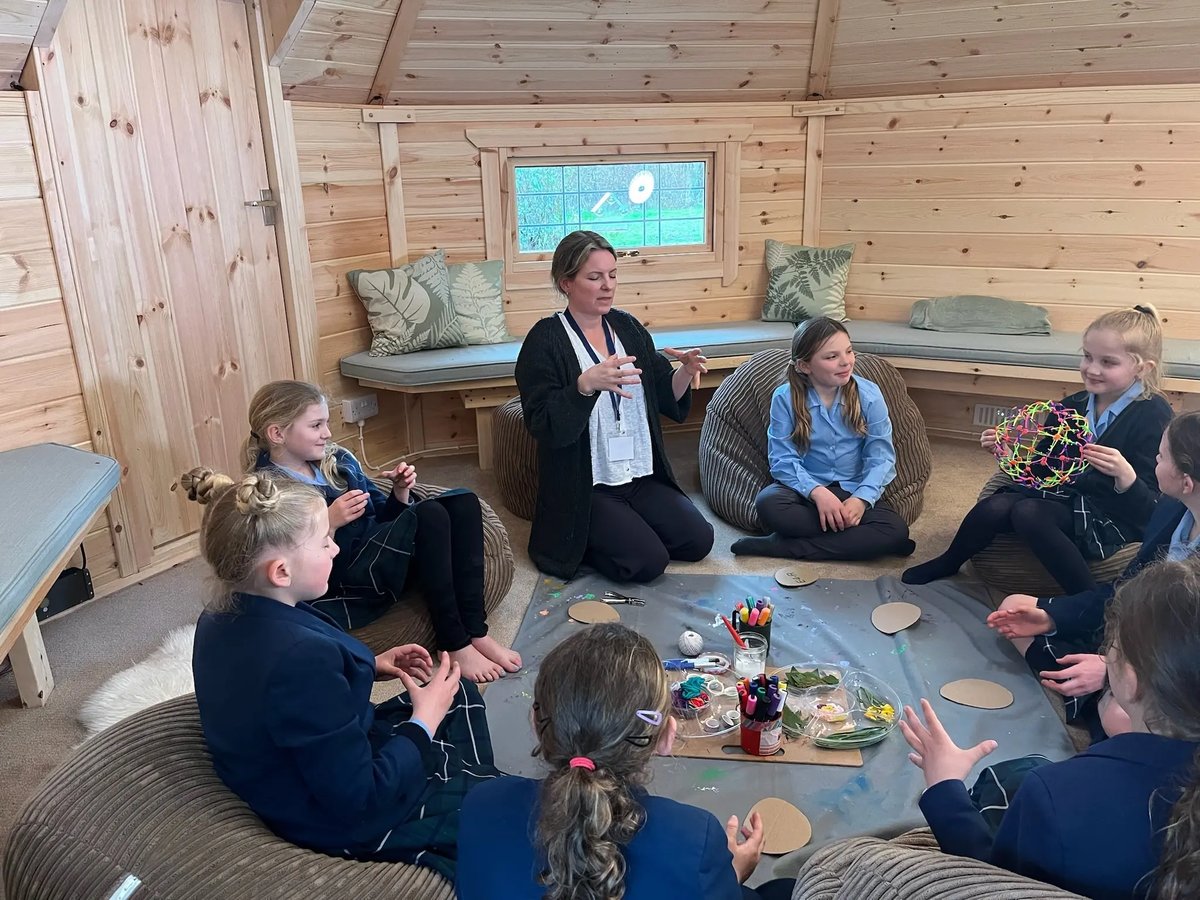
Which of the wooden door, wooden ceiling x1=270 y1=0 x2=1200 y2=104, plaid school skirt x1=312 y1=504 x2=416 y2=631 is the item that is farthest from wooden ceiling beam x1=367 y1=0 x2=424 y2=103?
plaid school skirt x1=312 y1=504 x2=416 y2=631

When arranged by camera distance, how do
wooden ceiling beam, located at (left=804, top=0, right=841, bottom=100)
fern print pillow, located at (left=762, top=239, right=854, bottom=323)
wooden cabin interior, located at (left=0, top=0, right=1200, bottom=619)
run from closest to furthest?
wooden cabin interior, located at (left=0, top=0, right=1200, bottom=619), wooden ceiling beam, located at (left=804, top=0, right=841, bottom=100), fern print pillow, located at (left=762, top=239, right=854, bottom=323)

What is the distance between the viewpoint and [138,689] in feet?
7.75

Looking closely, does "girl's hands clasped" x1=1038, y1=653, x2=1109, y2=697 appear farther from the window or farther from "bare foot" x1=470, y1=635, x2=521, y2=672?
the window

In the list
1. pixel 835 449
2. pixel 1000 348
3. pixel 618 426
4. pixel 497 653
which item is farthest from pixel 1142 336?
pixel 497 653

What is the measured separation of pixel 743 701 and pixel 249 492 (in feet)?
3.74

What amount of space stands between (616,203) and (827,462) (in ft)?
6.35

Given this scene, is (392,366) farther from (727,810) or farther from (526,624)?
(727,810)

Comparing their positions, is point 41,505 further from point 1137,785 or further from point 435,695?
point 1137,785

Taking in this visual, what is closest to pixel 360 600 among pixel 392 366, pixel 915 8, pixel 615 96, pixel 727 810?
pixel 727 810

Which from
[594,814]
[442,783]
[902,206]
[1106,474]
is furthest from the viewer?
[902,206]

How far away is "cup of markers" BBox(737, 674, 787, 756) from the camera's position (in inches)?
77.4

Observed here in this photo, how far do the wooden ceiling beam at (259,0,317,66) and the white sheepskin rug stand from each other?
2134mm

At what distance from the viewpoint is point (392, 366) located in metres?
3.69

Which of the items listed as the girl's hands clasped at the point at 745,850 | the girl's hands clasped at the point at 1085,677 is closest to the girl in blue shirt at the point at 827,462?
the girl's hands clasped at the point at 1085,677
